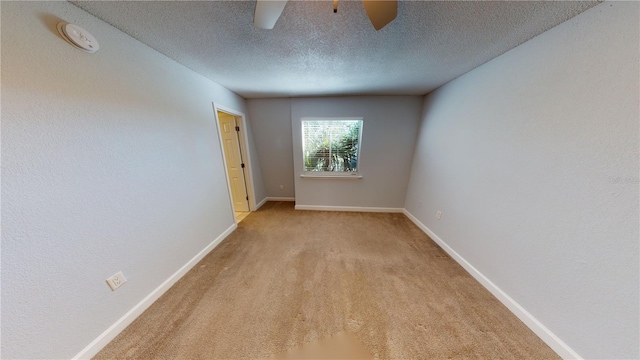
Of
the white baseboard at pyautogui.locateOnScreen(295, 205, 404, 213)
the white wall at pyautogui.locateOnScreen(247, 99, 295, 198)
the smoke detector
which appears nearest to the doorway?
the white wall at pyautogui.locateOnScreen(247, 99, 295, 198)

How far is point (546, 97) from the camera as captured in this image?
122 centimetres

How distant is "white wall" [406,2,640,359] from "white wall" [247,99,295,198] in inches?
108

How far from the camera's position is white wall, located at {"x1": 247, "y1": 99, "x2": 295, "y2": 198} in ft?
10.3

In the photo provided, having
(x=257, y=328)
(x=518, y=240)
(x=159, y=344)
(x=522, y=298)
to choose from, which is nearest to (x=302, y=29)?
(x=257, y=328)

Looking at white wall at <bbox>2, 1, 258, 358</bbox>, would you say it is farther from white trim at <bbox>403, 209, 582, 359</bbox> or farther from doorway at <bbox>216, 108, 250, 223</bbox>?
white trim at <bbox>403, 209, 582, 359</bbox>

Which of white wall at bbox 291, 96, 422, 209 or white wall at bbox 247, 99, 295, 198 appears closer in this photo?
white wall at bbox 291, 96, 422, 209

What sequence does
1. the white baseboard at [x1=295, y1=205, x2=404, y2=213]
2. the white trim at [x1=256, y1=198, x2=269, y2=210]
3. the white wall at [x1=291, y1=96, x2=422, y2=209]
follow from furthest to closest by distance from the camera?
the white trim at [x1=256, y1=198, x2=269, y2=210], the white baseboard at [x1=295, y1=205, x2=404, y2=213], the white wall at [x1=291, y1=96, x2=422, y2=209]

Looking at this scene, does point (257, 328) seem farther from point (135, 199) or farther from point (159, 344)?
point (135, 199)

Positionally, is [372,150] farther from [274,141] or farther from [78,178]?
[78,178]

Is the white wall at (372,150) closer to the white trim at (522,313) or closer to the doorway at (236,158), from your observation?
the doorway at (236,158)

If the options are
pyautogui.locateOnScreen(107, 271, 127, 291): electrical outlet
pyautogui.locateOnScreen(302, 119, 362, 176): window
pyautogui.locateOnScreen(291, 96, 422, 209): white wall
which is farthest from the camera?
pyautogui.locateOnScreen(302, 119, 362, 176): window

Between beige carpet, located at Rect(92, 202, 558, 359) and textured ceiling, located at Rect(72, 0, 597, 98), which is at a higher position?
textured ceiling, located at Rect(72, 0, 597, 98)

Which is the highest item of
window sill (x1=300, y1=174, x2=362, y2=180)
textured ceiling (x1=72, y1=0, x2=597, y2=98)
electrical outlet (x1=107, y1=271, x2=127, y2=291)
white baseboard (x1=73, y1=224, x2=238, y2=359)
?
textured ceiling (x1=72, y1=0, x2=597, y2=98)

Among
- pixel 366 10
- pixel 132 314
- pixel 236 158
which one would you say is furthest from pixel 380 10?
pixel 236 158
